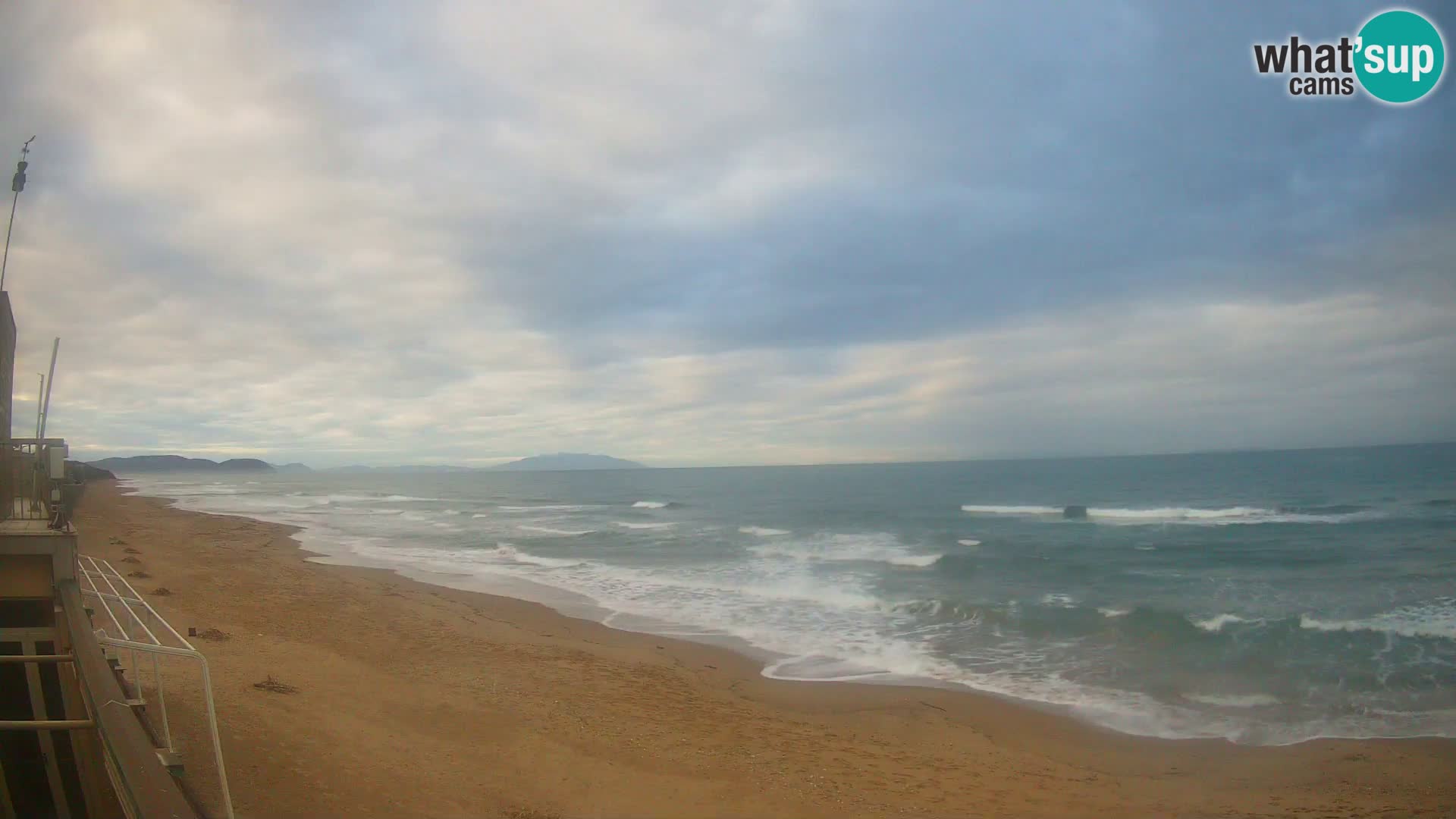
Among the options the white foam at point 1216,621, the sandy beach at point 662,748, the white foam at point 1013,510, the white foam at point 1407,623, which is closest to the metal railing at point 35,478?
the sandy beach at point 662,748

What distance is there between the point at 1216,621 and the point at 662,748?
43.6 feet

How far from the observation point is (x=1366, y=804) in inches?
302

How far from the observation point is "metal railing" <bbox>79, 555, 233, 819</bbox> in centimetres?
413

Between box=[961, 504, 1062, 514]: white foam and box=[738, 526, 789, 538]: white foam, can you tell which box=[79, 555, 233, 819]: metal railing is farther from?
box=[961, 504, 1062, 514]: white foam

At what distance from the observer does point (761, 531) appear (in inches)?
1468

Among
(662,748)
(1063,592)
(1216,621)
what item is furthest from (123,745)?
(1063,592)

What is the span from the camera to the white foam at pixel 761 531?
35406 mm

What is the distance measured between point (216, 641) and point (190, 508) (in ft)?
155

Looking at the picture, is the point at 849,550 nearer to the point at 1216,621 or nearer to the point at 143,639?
the point at 1216,621

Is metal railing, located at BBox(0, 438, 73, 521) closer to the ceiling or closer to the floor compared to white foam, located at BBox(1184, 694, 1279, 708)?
closer to the ceiling

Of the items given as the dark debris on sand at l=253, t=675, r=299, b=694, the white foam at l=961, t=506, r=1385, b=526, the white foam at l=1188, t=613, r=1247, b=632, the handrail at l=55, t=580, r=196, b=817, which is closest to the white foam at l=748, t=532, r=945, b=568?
the white foam at l=1188, t=613, r=1247, b=632

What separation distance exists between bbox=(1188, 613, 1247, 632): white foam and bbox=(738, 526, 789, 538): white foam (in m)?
20.3

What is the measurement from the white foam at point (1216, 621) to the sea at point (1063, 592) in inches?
3.6

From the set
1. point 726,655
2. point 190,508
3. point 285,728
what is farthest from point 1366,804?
point 190,508
